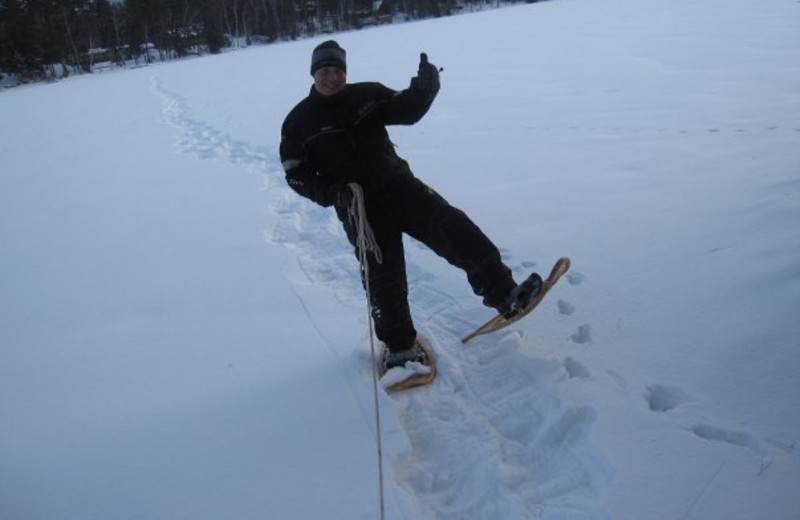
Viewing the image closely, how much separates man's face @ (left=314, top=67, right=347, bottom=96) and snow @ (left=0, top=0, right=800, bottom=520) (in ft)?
4.15

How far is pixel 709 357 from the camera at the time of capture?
7.54 ft

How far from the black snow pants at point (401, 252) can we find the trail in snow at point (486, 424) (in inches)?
11.1

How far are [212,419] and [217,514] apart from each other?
0.53 meters

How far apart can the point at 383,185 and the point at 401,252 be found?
33cm

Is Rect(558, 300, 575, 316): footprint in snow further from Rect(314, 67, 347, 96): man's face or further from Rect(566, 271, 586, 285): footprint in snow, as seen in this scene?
Rect(314, 67, 347, 96): man's face

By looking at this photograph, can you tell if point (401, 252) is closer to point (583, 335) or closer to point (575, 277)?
point (583, 335)

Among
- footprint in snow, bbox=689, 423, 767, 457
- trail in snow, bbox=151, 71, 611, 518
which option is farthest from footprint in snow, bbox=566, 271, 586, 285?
footprint in snow, bbox=689, 423, 767, 457

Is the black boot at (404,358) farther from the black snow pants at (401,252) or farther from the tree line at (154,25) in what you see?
the tree line at (154,25)

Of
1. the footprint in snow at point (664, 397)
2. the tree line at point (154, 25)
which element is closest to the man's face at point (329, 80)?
the footprint in snow at point (664, 397)

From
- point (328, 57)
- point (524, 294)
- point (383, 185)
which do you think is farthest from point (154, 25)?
point (524, 294)

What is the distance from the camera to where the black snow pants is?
2480 mm

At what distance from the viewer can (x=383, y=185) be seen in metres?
2.55

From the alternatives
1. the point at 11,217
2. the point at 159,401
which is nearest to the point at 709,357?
the point at 159,401

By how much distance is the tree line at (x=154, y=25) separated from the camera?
4034cm
